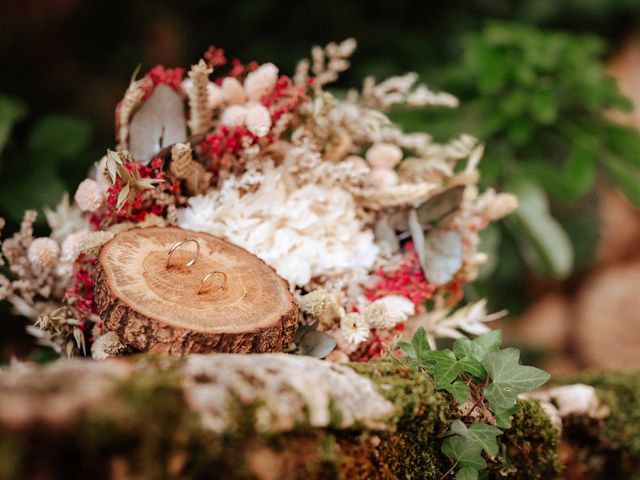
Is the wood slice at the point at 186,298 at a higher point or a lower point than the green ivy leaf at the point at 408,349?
higher

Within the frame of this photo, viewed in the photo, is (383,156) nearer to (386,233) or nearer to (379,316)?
(386,233)

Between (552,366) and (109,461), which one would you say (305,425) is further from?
(552,366)

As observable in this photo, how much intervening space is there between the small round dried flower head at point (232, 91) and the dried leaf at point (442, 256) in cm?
59

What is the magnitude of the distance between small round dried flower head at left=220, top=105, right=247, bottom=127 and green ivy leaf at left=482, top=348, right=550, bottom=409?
76 centimetres

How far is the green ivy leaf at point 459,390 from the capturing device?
0.93 meters

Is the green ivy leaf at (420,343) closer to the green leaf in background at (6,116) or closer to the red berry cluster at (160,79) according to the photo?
the red berry cluster at (160,79)

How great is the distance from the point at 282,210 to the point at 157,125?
1.14ft

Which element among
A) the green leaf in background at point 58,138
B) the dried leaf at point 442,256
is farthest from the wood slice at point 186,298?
the green leaf in background at point 58,138

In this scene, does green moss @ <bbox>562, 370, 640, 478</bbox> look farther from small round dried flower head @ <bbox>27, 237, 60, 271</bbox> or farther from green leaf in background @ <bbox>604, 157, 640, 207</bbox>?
small round dried flower head @ <bbox>27, 237, 60, 271</bbox>

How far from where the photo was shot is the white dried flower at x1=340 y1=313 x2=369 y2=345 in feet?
3.76

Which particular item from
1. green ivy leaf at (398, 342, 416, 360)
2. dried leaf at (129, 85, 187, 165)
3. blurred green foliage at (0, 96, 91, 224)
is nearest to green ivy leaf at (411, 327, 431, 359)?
green ivy leaf at (398, 342, 416, 360)

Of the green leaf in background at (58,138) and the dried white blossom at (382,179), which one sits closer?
the dried white blossom at (382,179)

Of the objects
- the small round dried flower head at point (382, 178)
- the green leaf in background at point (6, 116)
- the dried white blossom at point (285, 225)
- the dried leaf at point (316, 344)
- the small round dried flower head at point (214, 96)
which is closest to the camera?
the dried leaf at point (316, 344)

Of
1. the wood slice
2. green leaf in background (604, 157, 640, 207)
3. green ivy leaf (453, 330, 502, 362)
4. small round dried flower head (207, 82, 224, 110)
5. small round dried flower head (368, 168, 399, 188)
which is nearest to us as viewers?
the wood slice
